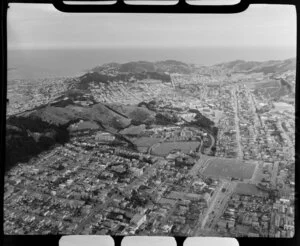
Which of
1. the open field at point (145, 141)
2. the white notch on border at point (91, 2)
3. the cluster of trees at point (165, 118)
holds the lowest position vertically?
the open field at point (145, 141)

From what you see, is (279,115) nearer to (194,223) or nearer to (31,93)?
(194,223)

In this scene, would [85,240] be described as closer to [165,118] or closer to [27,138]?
[27,138]

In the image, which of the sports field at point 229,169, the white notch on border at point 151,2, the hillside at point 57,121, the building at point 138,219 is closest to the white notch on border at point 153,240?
the building at point 138,219

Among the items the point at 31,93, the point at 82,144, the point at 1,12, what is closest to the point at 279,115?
the point at 82,144

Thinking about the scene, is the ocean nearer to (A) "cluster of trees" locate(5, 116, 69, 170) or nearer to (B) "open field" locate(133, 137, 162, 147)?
(A) "cluster of trees" locate(5, 116, 69, 170)

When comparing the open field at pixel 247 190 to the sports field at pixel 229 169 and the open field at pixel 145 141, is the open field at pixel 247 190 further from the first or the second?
the open field at pixel 145 141
